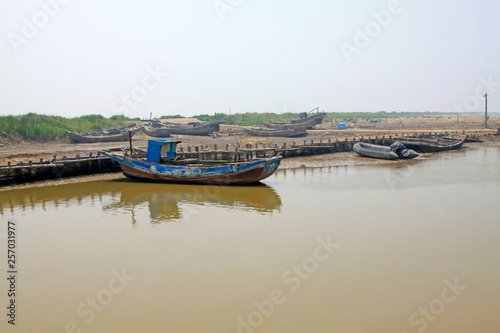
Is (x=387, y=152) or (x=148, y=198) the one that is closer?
(x=148, y=198)

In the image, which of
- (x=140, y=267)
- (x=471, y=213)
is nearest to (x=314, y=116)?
(x=471, y=213)

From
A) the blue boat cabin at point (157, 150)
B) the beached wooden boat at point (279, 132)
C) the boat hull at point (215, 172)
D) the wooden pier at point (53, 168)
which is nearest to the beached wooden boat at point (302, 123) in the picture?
the beached wooden boat at point (279, 132)

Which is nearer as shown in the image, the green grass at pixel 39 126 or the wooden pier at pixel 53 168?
the wooden pier at pixel 53 168

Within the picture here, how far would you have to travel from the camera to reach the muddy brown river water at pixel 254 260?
773 cm

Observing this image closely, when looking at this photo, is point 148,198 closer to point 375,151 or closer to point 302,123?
point 375,151

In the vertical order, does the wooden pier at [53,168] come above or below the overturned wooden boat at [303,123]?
below

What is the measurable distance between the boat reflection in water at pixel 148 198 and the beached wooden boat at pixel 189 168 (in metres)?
0.39

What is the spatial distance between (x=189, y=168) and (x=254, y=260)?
954cm

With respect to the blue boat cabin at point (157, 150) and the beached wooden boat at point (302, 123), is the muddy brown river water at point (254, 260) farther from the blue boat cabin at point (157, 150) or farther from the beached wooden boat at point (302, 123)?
the beached wooden boat at point (302, 123)

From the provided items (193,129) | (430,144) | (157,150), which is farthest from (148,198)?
(193,129)

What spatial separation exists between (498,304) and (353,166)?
18578 mm

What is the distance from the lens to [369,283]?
8.88 m

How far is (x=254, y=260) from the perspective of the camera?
10281 millimetres

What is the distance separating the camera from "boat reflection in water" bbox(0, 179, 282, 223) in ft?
51.4
